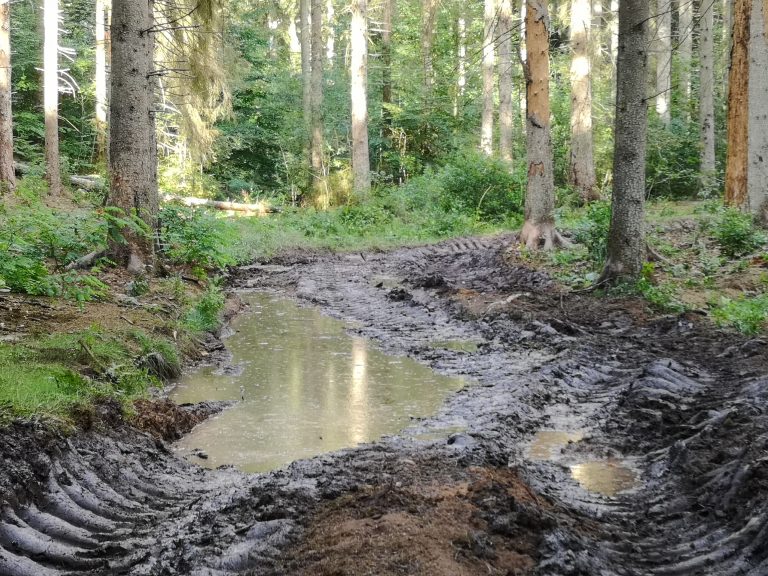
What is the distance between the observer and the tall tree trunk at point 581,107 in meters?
20.3

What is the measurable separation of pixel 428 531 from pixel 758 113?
42.6 feet

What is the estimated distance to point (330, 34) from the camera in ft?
150

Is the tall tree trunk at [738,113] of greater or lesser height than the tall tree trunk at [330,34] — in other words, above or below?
below

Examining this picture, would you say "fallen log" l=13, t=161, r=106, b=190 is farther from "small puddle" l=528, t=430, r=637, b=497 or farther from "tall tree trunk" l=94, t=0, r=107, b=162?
"small puddle" l=528, t=430, r=637, b=497

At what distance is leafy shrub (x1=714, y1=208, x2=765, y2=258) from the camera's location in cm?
1177

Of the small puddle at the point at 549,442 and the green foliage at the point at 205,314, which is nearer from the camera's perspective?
the small puddle at the point at 549,442

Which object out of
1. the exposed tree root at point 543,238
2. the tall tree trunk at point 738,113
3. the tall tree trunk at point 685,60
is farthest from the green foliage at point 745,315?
the tall tree trunk at point 685,60

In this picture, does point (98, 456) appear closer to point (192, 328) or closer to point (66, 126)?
point (192, 328)

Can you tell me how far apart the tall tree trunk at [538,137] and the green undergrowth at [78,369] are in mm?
8669

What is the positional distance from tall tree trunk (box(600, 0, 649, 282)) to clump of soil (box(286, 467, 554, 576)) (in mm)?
6537

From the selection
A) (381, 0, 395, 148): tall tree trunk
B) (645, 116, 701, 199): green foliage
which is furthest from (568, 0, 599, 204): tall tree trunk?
(381, 0, 395, 148): tall tree trunk

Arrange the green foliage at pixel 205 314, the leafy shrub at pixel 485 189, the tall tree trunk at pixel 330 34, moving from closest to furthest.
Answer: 1. the green foliage at pixel 205 314
2. the leafy shrub at pixel 485 189
3. the tall tree trunk at pixel 330 34

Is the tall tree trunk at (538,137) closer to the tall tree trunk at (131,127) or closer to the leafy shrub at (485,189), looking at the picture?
the tall tree trunk at (131,127)

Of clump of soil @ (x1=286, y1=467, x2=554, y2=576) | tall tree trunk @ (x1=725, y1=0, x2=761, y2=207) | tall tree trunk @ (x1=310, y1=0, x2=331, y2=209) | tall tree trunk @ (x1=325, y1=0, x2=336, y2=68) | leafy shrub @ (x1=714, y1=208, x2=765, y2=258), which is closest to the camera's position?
clump of soil @ (x1=286, y1=467, x2=554, y2=576)
